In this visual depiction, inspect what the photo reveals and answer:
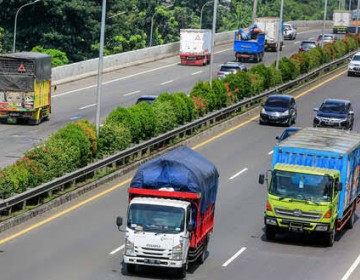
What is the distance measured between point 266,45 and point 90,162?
62.1 metres

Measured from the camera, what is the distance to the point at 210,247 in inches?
1231

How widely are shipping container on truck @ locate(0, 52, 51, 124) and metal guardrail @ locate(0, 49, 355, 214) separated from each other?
28.3 feet

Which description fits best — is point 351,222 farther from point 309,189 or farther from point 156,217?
point 156,217

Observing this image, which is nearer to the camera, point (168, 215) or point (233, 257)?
point (168, 215)

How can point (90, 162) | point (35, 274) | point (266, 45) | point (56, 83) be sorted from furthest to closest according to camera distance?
1. point (266, 45)
2. point (56, 83)
3. point (90, 162)
4. point (35, 274)

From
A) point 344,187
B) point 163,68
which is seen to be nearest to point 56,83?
point 163,68

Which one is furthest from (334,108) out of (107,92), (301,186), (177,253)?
(177,253)

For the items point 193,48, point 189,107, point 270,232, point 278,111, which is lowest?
point 270,232

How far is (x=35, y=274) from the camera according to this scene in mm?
26969

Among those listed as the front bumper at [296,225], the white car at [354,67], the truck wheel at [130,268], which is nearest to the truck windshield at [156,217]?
the truck wheel at [130,268]

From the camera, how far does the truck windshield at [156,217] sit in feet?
88.5

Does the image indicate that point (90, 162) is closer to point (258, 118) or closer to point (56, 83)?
point (258, 118)

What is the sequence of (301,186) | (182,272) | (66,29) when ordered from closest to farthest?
(182,272), (301,186), (66,29)

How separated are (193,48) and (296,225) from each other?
57302 millimetres
